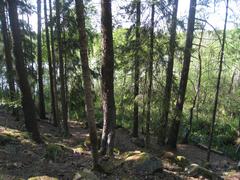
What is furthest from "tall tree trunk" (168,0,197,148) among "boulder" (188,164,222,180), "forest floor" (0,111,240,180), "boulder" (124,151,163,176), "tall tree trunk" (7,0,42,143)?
"tall tree trunk" (7,0,42,143)

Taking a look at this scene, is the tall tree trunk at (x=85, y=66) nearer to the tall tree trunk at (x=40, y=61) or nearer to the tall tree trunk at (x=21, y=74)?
the tall tree trunk at (x=21, y=74)

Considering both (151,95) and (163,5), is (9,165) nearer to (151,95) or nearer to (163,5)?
(151,95)

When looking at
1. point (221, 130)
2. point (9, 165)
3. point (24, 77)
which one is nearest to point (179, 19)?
point (24, 77)

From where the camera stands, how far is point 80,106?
20984 mm

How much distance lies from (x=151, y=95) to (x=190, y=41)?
10.8 feet

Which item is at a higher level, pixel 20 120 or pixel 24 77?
pixel 24 77

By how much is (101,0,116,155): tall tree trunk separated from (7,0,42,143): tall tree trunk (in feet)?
11.2

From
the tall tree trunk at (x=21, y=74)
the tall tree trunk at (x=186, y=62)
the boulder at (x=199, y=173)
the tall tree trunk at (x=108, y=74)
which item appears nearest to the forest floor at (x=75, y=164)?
the boulder at (x=199, y=173)

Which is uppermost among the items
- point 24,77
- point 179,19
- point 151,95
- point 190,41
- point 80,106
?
point 179,19

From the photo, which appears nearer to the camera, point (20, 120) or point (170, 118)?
point (170, 118)

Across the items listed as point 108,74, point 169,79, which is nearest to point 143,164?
point 108,74

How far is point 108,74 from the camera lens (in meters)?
9.19

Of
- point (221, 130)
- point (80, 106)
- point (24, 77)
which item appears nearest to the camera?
point (24, 77)

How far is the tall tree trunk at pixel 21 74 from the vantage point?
10.8m
